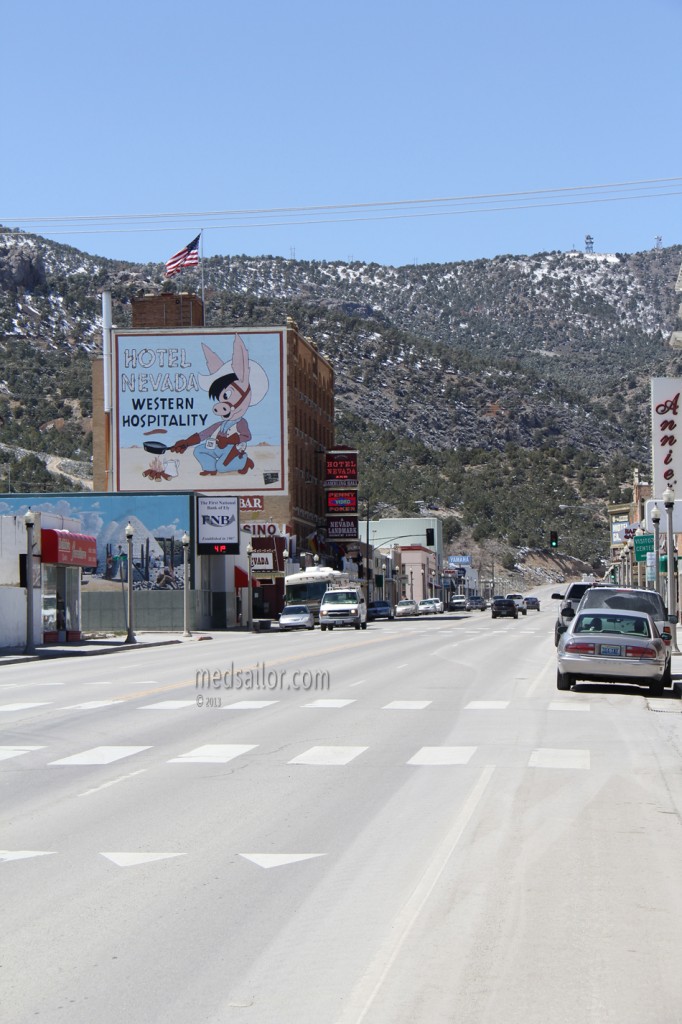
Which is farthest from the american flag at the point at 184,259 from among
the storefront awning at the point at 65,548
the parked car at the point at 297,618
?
the storefront awning at the point at 65,548

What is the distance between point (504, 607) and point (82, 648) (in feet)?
153

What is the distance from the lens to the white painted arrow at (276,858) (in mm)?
9266

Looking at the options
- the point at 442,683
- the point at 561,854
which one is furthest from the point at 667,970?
the point at 442,683

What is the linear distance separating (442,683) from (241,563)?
5395 centimetres

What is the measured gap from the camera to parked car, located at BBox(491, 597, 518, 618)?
87.1 metres

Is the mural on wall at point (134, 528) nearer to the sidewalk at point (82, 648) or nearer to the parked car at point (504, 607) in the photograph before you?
the sidewalk at point (82, 648)

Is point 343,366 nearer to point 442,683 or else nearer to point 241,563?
point 241,563

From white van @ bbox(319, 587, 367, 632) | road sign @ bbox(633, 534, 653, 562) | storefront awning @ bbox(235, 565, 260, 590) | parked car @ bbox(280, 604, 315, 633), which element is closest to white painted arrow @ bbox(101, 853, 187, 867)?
white van @ bbox(319, 587, 367, 632)

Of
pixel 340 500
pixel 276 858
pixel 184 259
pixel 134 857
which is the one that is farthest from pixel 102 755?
pixel 340 500

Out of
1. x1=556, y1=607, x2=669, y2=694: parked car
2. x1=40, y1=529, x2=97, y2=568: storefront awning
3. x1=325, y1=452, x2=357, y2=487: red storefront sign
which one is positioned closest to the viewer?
x1=556, y1=607, x2=669, y2=694: parked car

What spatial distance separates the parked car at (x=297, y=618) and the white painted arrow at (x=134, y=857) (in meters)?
58.0

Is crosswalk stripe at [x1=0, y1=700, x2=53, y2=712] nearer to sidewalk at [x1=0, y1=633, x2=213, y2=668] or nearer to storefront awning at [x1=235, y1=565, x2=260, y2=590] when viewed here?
sidewalk at [x1=0, y1=633, x2=213, y2=668]

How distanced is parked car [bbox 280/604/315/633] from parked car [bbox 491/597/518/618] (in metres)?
21.4

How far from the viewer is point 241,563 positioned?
262 feet
